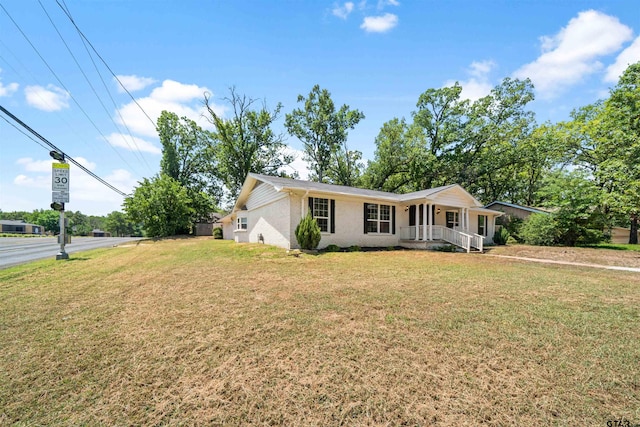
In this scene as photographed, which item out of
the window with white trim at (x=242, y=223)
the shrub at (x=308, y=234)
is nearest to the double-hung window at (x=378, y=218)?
the shrub at (x=308, y=234)

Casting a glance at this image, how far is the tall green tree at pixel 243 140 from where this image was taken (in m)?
29.5

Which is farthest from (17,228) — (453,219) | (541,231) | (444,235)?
(541,231)

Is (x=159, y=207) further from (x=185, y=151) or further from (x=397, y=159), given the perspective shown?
(x=397, y=159)

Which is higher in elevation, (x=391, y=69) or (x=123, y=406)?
(x=391, y=69)

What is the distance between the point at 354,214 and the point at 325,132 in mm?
19886

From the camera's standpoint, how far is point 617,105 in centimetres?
1828

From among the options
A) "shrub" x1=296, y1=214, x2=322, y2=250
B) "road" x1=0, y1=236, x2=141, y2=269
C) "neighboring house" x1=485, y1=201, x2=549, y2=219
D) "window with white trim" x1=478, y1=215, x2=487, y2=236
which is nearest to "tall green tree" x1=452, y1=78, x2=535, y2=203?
"neighboring house" x1=485, y1=201, x2=549, y2=219

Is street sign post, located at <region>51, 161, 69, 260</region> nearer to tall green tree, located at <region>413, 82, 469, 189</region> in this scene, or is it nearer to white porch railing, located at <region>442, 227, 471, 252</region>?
white porch railing, located at <region>442, 227, 471, 252</region>

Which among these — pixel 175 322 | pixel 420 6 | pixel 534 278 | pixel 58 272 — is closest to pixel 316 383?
pixel 175 322

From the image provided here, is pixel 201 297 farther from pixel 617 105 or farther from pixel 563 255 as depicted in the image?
pixel 617 105

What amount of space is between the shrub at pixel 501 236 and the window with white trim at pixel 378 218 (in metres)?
10.1

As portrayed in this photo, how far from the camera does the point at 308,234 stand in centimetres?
1108

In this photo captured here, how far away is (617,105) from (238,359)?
28330 mm

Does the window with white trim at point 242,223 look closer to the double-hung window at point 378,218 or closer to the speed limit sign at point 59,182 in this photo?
the double-hung window at point 378,218
